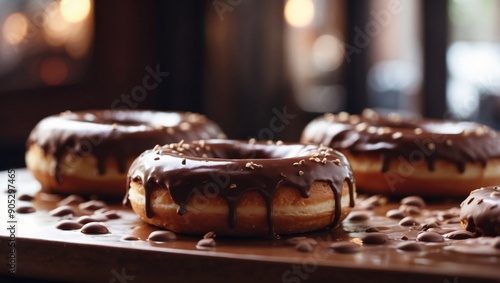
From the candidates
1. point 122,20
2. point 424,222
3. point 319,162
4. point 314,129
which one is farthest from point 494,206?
point 122,20

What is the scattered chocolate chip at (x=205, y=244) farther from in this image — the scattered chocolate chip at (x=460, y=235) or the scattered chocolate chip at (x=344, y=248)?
the scattered chocolate chip at (x=460, y=235)

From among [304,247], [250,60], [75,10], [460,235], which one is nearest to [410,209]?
[460,235]

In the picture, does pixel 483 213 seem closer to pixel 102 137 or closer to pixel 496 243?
pixel 496 243

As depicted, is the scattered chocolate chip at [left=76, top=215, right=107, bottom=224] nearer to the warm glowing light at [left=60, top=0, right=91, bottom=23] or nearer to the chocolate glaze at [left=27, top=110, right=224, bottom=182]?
the chocolate glaze at [left=27, top=110, right=224, bottom=182]

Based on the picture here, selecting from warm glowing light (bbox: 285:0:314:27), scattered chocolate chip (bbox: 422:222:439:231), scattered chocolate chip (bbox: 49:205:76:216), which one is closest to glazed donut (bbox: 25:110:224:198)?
scattered chocolate chip (bbox: 49:205:76:216)

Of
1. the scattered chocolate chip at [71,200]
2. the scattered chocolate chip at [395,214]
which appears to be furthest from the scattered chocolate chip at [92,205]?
the scattered chocolate chip at [395,214]

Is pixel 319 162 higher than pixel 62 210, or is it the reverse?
pixel 319 162

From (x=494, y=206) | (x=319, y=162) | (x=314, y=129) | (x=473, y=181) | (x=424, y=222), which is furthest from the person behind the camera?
(x=314, y=129)

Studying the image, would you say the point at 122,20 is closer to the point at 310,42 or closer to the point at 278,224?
the point at 310,42
